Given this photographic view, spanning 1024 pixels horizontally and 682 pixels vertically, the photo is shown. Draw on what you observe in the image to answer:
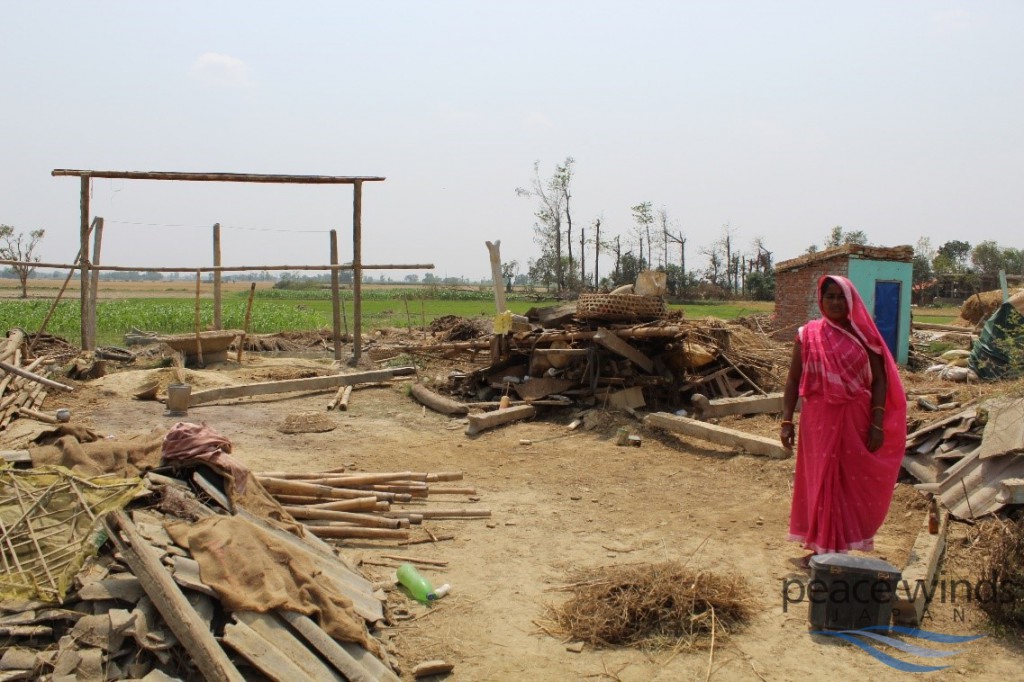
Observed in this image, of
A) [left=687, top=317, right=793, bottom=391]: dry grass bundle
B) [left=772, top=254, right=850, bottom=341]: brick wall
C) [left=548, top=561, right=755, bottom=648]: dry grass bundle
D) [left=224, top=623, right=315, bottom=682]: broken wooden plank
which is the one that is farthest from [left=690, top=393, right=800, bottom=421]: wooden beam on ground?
[left=772, top=254, right=850, bottom=341]: brick wall

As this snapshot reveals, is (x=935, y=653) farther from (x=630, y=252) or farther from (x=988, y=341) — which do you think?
(x=630, y=252)

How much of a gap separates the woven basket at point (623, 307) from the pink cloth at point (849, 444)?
4845 millimetres

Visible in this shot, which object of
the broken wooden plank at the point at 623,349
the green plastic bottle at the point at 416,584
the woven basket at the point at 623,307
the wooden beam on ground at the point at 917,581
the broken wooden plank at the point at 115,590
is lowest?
the green plastic bottle at the point at 416,584

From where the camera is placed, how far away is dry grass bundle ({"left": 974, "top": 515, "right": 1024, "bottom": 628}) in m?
3.85

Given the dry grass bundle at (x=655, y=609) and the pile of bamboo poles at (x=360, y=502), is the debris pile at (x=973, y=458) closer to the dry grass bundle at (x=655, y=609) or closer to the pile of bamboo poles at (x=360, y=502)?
the dry grass bundle at (x=655, y=609)

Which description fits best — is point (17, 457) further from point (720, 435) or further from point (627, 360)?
point (627, 360)

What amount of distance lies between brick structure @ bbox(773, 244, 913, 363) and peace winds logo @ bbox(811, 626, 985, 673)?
1199 centimetres

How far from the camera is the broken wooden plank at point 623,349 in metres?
9.25

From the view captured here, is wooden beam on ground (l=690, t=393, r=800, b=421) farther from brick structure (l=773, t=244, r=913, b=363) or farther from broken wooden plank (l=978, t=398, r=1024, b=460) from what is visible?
brick structure (l=773, t=244, r=913, b=363)

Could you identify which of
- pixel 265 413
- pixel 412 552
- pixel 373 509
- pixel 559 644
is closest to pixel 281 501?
pixel 373 509

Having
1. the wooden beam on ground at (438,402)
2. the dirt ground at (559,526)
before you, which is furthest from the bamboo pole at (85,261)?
the wooden beam on ground at (438,402)

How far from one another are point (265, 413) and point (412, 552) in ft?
17.7

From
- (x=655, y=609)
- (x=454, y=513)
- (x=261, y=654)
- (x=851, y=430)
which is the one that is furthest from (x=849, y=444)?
(x=261, y=654)

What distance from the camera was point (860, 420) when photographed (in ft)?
15.0
